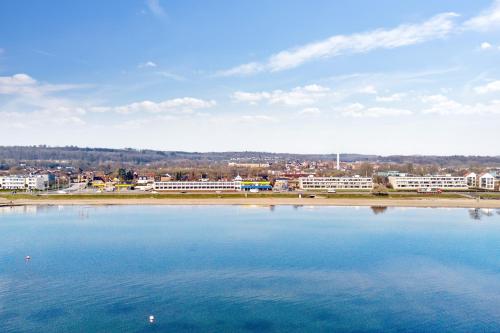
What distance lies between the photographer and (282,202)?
51031mm

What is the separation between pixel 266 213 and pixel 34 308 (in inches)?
1082

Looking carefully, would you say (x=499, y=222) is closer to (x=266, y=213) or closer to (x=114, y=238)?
(x=266, y=213)

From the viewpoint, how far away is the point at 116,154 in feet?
614

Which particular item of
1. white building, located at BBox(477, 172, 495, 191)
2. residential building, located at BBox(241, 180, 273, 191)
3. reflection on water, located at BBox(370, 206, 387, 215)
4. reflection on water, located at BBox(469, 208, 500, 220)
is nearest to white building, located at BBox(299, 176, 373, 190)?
residential building, located at BBox(241, 180, 273, 191)

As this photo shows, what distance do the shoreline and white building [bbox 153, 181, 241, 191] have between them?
9.87m

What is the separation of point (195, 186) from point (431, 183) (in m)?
33.0

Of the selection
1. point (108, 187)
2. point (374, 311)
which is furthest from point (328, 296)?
point (108, 187)

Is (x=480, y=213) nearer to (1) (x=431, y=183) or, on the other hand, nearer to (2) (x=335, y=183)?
(1) (x=431, y=183)

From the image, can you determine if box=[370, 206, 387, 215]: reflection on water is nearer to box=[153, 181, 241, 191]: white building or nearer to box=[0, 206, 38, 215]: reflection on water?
box=[153, 181, 241, 191]: white building

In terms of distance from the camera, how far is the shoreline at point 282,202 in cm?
4820

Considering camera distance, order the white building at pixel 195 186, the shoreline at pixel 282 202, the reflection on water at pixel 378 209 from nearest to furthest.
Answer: the reflection on water at pixel 378 209, the shoreline at pixel 282 202, the white building at pixel 195 186

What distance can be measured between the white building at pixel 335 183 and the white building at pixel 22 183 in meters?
36.1

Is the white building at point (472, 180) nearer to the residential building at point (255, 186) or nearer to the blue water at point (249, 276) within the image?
the residential building at point (255, 186)

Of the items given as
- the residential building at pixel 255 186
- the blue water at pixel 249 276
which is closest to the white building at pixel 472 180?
the residential building at pixel 255 186
